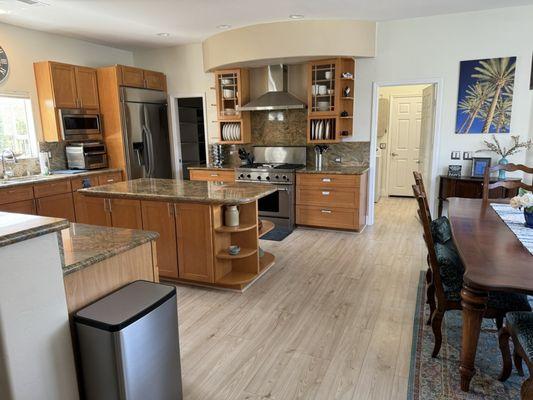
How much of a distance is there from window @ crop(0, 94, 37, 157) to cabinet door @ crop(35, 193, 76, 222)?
853 mm

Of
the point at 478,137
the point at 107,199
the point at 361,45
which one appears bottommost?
the point at 107,199

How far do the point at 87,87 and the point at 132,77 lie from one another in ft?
2.23

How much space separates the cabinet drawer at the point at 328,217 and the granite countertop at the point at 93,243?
337cm

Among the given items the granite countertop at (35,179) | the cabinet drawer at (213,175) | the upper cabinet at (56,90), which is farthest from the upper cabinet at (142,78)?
the cabinet drawer at (213,175)

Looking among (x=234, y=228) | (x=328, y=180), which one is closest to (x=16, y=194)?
(x=234, y=228)

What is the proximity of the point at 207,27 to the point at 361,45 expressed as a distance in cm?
214

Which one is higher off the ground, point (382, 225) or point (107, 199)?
point (107, 199)

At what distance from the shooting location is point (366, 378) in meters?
2.09

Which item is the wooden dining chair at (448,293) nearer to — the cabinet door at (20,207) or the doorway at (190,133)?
the cabinet door at (20,207)

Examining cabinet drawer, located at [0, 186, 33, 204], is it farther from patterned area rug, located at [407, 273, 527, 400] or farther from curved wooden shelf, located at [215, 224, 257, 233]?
patterned area rug, located at [407, 273, 527, 400]

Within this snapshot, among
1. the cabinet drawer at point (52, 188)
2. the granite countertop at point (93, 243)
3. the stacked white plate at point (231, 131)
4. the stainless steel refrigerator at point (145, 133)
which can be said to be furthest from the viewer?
the stacked white plate at point (231, 131)

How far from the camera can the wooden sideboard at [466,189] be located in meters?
4.36

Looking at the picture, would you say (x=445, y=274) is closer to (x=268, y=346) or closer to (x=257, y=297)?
(x=268, y=346)

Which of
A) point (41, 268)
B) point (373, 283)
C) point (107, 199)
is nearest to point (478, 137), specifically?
point (373, 283)
